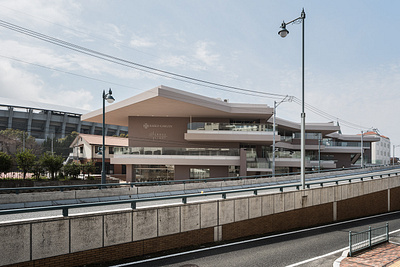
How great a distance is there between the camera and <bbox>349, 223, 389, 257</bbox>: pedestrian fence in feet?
35.5

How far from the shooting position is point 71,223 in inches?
325

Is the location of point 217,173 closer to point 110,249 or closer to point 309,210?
point 309,210

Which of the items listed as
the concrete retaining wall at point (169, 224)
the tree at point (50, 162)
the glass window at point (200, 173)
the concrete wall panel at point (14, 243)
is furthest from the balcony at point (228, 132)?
the concrete wall panel at point (14, 243)

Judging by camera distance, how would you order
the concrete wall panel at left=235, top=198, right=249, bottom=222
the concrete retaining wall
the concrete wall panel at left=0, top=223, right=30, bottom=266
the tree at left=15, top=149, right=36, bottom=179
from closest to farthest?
the concrete wall panel at left=0, top=223, right=30, bottom=266
the concrete retaining wall
the concrete wall panel at left=235, top=198, right=249, bottom=222
the tree at left=15, top=149, right=36, bottom=179

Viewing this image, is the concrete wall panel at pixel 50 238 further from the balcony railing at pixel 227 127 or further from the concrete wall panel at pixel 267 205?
the balcony railing at pixel 227 127

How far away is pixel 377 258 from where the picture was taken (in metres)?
10.4

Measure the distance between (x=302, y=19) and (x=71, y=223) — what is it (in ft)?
51.1

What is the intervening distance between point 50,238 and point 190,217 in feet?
16.7

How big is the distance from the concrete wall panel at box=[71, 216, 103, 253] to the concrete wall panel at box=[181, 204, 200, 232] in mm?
3241

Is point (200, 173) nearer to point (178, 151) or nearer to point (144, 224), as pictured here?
point (178, 151)

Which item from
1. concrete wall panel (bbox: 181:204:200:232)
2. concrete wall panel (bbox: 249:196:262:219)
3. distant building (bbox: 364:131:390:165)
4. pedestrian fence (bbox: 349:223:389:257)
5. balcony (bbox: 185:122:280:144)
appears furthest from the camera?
distant building (bbox: 364:131:390:165)

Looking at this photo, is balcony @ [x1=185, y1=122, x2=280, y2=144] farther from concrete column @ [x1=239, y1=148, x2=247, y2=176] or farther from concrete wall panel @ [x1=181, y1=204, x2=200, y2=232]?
concrete wall panel @ [x1=181, y1=204, x2=200, y2=232]

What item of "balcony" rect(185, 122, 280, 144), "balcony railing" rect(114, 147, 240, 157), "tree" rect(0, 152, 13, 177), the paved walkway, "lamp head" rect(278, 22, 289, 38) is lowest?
the paved walkway

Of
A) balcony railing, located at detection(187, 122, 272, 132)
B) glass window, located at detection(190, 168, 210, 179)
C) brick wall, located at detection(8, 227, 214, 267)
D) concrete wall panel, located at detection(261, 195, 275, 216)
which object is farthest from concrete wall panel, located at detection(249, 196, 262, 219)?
glass window, located at detection(190, 168, 210, 179)
